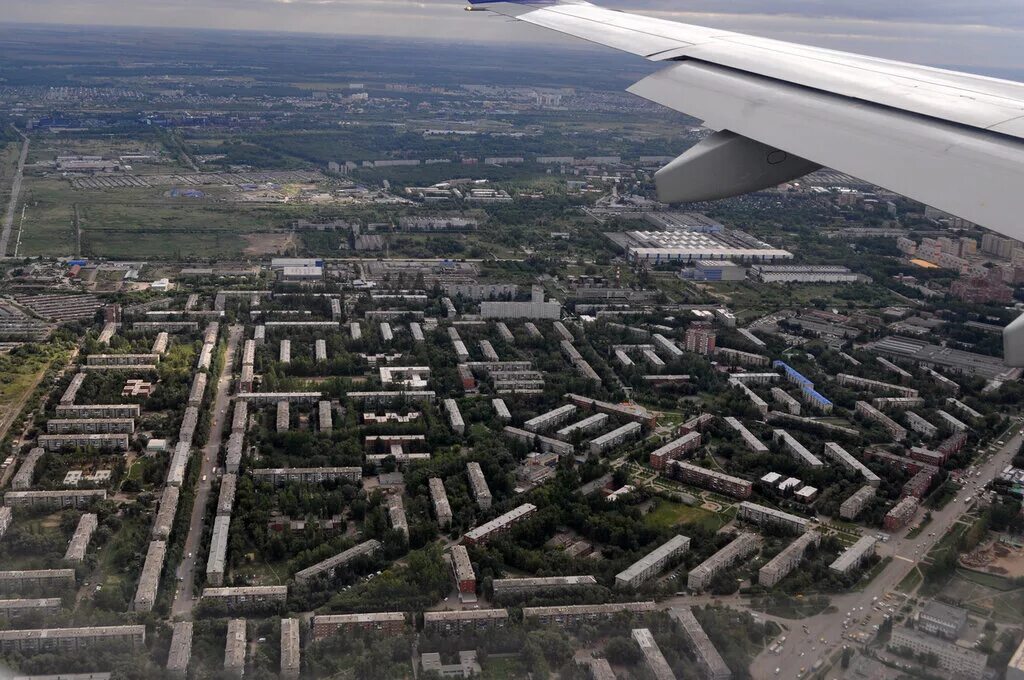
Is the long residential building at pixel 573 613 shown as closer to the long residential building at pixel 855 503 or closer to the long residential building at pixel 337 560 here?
the long residential building at pixel 337 560

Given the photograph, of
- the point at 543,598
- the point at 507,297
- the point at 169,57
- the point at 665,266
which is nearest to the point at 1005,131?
the point at 543,598

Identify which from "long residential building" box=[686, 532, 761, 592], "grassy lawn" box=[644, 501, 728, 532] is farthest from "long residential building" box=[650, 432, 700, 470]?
"long residential building" box=[686, 532, 761, 592]

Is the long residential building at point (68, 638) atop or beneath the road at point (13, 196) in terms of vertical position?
atop

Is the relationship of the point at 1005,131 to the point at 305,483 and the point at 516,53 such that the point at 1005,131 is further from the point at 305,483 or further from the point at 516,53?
the point at 516,53

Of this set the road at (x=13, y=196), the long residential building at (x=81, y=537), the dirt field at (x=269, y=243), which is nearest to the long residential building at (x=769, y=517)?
the long residential building at (x=81, y=537)

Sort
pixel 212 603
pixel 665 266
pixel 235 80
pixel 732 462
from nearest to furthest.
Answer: pixel 212 603, pixel 732 462, pixel 665 266, pixel 235 80

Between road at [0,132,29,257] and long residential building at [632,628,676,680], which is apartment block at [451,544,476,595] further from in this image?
road at [0,132,29,257]
